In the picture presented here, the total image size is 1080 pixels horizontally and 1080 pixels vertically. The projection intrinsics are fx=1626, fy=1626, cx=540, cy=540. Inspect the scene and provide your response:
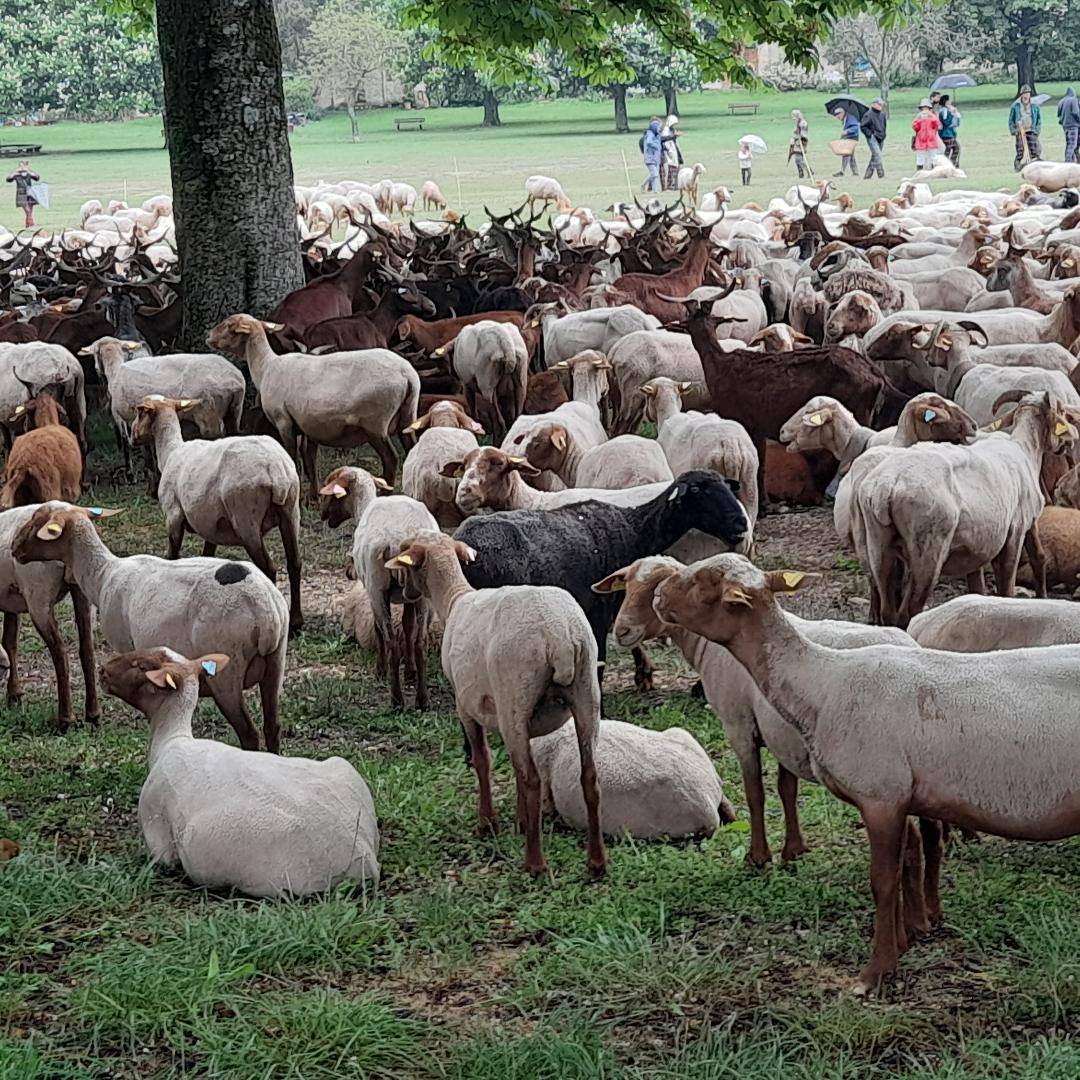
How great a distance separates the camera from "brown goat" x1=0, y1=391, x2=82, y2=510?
9922 mm

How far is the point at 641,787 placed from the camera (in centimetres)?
Result: 600

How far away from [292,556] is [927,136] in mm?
34341

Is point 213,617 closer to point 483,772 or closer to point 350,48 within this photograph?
point 483,772

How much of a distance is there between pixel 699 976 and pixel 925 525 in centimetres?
335

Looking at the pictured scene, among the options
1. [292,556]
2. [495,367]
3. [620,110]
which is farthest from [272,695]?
[620,110]

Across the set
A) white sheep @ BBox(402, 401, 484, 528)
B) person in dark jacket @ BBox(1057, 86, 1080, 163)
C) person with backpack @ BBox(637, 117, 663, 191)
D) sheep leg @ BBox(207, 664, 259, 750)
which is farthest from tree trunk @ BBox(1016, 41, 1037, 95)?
sheep leg @ BBox(207, 664, 259, 750)

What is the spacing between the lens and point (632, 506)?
788 centimetres

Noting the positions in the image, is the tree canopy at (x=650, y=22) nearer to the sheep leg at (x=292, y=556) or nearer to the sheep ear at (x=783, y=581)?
the sheep leg at (x=292, y=556)

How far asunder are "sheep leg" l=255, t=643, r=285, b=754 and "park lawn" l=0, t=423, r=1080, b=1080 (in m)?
0.66

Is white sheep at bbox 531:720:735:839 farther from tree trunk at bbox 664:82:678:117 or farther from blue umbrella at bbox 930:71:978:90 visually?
tree trunk at bbox 664:82:678:117

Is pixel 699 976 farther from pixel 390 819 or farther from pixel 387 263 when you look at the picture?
pixel 387 263

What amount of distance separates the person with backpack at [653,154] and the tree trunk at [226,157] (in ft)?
94.6

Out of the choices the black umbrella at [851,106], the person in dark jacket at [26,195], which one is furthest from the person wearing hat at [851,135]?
the person in dark jacket at [26,195]

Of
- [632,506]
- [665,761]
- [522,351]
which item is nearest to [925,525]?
[632,506]
